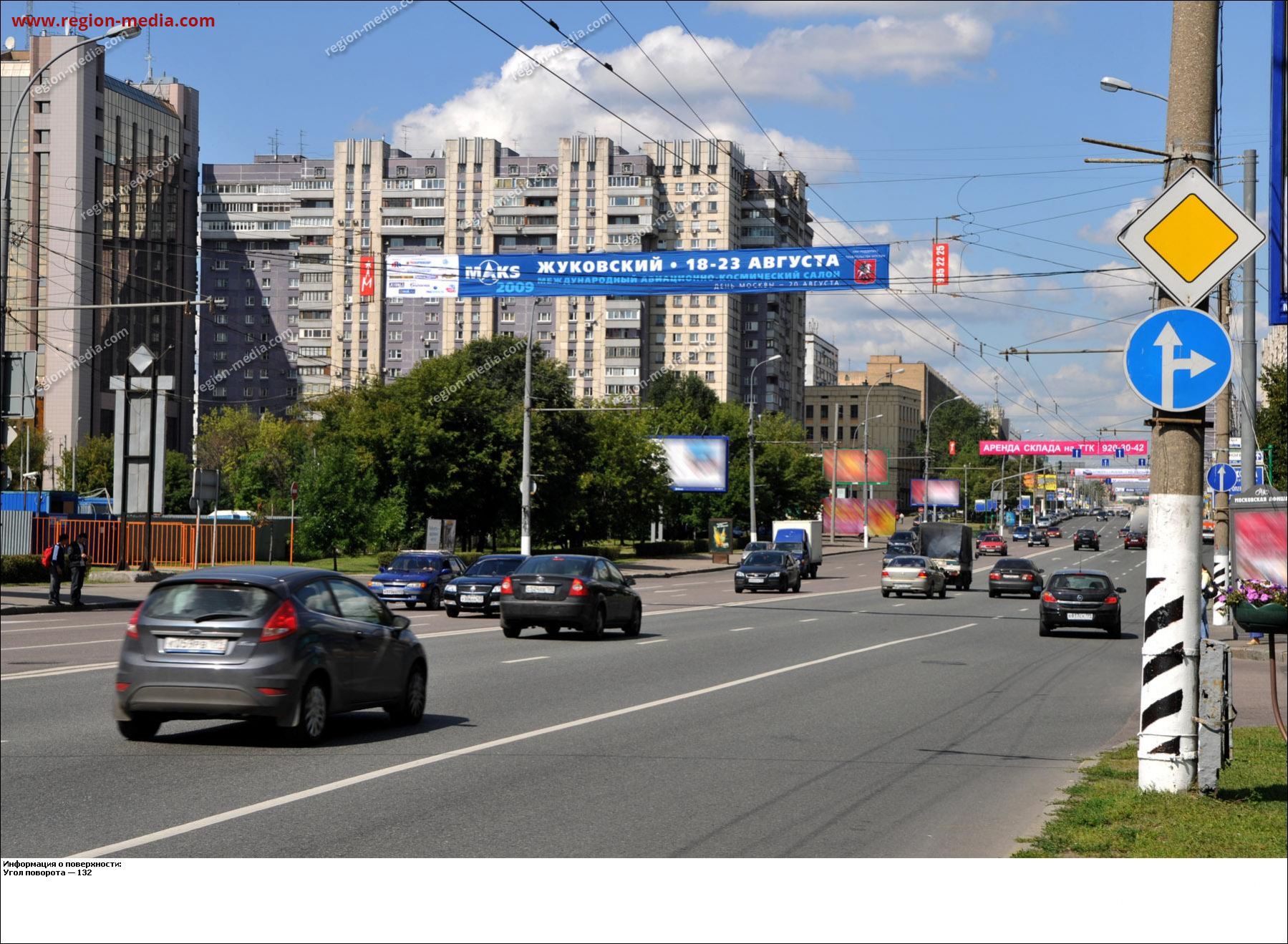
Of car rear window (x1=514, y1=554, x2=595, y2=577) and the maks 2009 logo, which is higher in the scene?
the maks 2009 logo

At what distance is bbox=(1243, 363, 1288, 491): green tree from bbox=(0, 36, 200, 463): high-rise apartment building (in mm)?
78263

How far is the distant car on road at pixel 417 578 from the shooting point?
37.2 meters

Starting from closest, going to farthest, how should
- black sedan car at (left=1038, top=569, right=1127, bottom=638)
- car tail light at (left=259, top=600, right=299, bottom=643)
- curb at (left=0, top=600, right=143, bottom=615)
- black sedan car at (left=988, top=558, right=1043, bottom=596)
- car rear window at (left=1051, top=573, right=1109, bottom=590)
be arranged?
car tail light at (left=259, top=600, right=299, bottom=643)
black sedan car at (left=1038, top=569, right=1127, bottom=638)
curb at (left=0, top=600, right=143, bottom=615)
car rear window at (left=1051, top=573, right=1109, bottom=590)
black sedan car at (left=988, top=558, right=1043, bottom=596)

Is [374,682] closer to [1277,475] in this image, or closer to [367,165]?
[1277,475]

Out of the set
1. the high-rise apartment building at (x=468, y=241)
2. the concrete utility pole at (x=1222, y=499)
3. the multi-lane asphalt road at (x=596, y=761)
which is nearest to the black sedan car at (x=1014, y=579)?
the concrete utility pole at (x=1222, y=499)

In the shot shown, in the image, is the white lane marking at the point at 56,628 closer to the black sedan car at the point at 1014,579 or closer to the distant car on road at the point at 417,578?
the distant car on road at the point at 417,578

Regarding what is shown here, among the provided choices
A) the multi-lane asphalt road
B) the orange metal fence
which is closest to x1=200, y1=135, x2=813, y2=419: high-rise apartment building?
the orange metal fence

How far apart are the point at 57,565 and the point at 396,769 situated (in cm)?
2425

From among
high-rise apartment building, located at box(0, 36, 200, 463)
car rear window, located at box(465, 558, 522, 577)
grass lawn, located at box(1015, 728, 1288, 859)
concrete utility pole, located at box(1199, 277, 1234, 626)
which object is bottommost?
grass lawn, located at box(1015, 728, 1288, 859)

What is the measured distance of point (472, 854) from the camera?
25.8 feet

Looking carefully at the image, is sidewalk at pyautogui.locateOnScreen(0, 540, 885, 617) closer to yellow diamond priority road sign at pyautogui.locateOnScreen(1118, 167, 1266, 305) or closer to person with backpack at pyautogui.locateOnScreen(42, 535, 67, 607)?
person with backpack at pyautogui.locateOnScreen(42, 535, 67, 607)

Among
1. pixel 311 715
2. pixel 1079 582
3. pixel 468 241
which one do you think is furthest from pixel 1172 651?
pixel 468 241

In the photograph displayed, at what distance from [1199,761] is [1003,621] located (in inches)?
1072

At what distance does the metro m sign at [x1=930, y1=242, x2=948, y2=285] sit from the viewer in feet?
105
